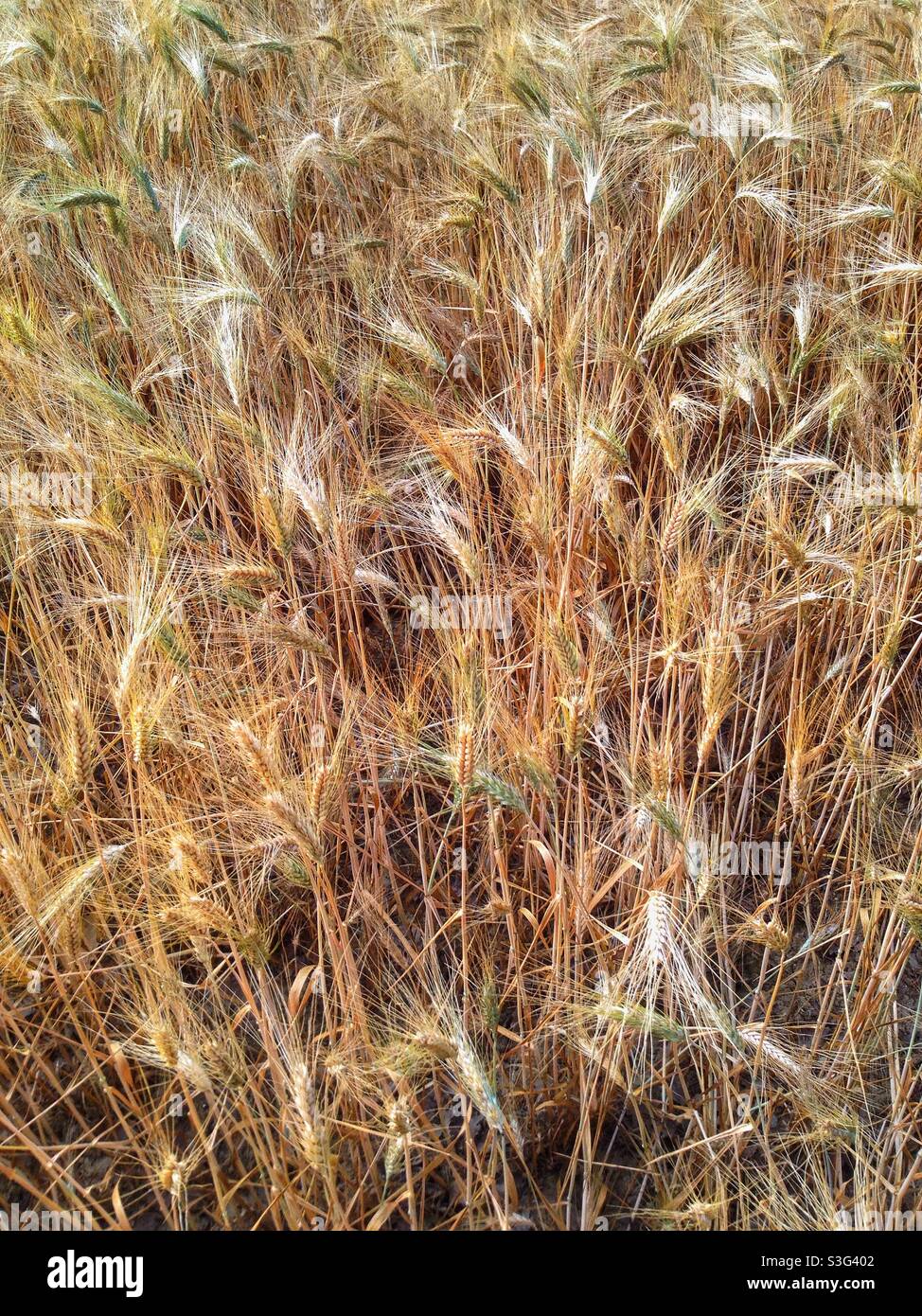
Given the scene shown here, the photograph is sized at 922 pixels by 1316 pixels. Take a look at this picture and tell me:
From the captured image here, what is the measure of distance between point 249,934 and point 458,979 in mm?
487

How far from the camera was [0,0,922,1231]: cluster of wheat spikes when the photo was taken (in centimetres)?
134

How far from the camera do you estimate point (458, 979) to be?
62.9 inches

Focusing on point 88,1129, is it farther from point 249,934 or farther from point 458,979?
point 458,979

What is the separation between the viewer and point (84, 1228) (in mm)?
1273

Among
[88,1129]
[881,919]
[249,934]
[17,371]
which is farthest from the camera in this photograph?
[17,371]

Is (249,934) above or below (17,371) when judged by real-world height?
below

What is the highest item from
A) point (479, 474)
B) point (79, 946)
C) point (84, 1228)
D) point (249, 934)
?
point (479, 474)

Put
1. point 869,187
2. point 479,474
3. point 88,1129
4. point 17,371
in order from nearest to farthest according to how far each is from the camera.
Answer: point 88,1129 < point 17,371 < point 479,474 < point 869,187

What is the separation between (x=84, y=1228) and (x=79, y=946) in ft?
1.23

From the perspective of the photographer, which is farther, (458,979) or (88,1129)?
(458,979)

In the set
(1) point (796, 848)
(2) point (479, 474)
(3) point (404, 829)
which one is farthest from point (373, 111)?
(1) point (796, 848)

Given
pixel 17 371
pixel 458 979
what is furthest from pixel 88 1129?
pixel 17 371

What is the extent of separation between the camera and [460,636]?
1.41m

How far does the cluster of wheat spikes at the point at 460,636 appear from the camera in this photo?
1.34 metres
